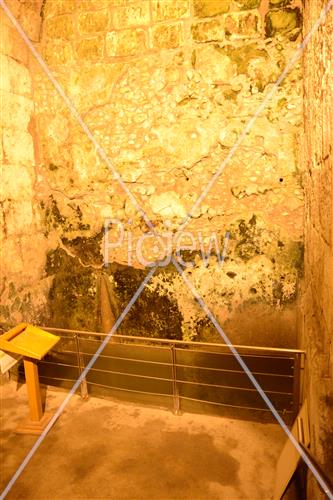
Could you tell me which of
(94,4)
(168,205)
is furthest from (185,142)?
(94,4)

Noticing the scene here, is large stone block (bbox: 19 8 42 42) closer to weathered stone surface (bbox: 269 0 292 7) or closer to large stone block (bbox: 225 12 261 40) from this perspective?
large stone block (bbox: 225 12 261 40)

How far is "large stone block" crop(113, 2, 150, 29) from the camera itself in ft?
10.6

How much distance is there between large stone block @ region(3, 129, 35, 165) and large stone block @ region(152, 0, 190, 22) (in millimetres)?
1571

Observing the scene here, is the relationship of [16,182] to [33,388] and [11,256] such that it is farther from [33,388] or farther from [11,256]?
[33,388]

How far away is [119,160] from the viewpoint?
3486 mm

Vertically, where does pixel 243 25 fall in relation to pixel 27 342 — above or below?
above

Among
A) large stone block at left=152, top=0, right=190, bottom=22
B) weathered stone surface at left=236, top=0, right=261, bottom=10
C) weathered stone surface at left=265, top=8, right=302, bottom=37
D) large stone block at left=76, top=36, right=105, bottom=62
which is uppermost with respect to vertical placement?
large stone block at left=152, top=0, right=190, bottom=22

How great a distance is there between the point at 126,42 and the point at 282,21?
52.1 inches

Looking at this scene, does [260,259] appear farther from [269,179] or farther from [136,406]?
[136,406]

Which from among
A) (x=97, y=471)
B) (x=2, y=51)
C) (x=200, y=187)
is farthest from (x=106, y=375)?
(x=2, y=51)

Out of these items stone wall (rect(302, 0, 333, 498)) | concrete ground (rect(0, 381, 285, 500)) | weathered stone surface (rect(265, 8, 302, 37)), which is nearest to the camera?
stone wall (rect(302, 0, 333, 498))

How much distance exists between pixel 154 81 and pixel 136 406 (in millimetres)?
2719

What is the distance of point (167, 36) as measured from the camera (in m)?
3.21

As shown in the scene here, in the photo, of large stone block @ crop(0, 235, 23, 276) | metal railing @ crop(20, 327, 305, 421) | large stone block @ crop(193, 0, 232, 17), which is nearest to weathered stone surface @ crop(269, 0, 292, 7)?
large stone block @ crop(193, 0, 232, 17)
